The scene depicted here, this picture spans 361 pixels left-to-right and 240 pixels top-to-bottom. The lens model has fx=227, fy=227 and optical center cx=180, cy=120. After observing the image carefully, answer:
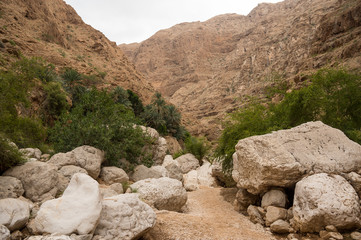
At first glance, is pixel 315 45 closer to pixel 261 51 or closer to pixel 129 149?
pixel 261 51

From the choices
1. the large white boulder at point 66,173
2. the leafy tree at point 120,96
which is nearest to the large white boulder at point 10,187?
the large white boulder at point 66,173

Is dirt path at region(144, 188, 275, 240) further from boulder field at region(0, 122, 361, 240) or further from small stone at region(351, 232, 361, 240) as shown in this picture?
small stone at region(351, 232, 361, 240)

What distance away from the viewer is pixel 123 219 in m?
3.86

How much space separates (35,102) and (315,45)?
39070 millimetres

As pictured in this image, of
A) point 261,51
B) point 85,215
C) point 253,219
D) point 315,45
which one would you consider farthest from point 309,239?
point 261,51

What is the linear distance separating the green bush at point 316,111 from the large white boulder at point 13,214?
7.25 meters

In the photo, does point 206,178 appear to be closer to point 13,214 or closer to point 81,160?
point 81,160

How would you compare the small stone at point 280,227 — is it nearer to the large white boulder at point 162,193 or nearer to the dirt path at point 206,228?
the dirt path at point 206,228

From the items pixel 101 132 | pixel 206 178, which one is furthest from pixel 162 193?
pixel 206 178

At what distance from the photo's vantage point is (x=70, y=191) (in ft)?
12.5

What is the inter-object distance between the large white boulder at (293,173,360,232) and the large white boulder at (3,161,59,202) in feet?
18.9

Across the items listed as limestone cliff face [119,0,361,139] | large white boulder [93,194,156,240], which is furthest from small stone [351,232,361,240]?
limestone cliff face [119,0,361,139]

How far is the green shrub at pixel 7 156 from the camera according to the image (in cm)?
482

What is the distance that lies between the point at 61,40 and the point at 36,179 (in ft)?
138
